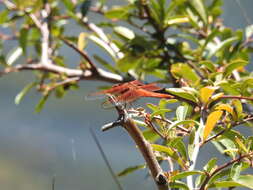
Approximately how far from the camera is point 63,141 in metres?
2.16

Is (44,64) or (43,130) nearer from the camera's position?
(44,64)

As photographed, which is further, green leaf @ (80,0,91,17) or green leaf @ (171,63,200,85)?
green leaf @ (80,0,91,17)

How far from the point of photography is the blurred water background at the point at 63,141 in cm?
192

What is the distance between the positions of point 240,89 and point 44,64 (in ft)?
1.97

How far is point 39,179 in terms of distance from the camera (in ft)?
6.56

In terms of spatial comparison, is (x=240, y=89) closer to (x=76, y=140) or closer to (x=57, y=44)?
(x=57, y=44)

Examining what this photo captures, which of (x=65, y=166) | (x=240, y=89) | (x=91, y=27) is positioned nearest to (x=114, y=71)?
(x=91, y=27)

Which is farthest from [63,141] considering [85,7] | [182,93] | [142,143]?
[142,143]

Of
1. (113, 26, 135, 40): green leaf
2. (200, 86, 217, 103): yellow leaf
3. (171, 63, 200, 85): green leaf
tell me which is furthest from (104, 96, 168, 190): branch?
(113, 26, 135, 40): green leaf

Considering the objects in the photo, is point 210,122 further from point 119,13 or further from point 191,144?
point 119,13

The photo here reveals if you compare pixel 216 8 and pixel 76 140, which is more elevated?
pixel 216 8

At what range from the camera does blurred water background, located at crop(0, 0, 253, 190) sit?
6.30ft

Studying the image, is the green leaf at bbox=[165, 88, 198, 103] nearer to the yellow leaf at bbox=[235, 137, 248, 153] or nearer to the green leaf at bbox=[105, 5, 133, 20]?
the yellow leaf at bbox=[235, 137, 248, 153]

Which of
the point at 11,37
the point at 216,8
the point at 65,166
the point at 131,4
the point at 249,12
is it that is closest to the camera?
the point at 131,4
